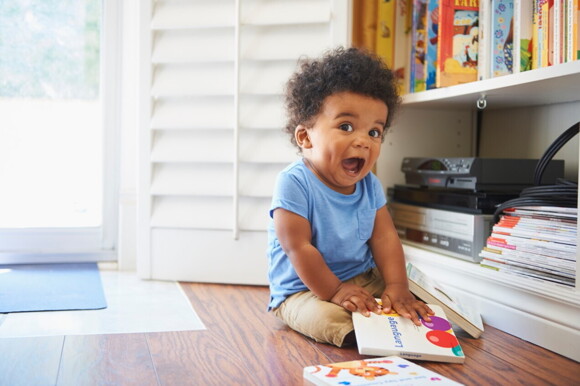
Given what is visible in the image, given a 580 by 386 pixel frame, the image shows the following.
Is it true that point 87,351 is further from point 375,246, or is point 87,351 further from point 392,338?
point 375,246

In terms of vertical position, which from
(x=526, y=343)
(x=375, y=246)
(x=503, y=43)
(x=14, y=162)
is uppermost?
(x=503, y=43)

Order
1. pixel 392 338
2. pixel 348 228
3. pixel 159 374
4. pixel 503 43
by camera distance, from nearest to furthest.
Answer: pixel 159 374 → pixel 392 338 → pixel 348 228 → pixel 503 43

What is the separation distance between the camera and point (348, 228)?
4.53 feet

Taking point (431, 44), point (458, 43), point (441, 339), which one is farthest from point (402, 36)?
point (441, 339)

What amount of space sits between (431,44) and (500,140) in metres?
0.35

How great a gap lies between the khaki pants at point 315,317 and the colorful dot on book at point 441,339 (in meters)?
0.15

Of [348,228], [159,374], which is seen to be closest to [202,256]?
[348,228]

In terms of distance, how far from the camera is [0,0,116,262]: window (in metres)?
2.07

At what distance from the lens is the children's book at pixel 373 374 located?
943mm

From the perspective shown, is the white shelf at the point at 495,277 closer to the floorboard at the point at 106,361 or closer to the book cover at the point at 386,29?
the book cover at the point at 386,29

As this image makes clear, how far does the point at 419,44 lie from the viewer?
182 centimetres

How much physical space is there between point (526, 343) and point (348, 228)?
415mm

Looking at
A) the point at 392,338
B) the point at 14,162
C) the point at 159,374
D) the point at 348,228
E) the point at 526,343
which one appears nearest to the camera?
the point at 159,374

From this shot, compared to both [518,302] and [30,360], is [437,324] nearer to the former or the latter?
[518,302]
